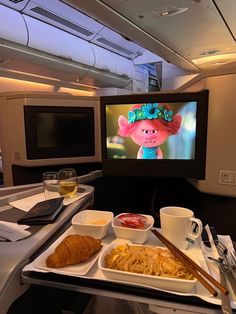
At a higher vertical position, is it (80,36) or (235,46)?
(80,36)

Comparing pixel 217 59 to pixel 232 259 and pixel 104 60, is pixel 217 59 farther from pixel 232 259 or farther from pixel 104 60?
pixel 232 259

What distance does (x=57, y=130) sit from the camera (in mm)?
1472

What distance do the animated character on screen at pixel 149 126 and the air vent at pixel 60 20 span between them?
2237 millimetres

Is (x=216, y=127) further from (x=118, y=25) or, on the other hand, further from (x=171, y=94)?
(x=118, y=25)

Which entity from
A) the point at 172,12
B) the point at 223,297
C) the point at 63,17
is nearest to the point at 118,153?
the point at 223,297

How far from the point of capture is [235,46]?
296cm

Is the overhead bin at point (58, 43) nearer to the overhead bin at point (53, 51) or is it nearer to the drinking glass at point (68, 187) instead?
the overhead bin at point (53, 51)

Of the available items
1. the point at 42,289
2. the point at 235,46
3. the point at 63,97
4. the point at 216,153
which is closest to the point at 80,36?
the point at 235,46

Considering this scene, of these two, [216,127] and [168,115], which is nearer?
[216,127]

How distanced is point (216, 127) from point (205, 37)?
1.98 metres

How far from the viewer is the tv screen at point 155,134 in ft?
3.66

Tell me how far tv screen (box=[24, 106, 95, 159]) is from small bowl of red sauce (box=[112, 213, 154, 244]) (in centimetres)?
91

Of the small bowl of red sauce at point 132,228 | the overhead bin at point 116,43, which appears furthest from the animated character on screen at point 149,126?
the overhead bin at point 116,43

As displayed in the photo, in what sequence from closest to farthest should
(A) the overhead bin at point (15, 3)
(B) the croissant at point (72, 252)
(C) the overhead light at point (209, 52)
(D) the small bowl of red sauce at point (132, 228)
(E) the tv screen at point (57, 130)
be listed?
(B) the croissant at point (72, 252) → (D) the small bowl of red sauce at point (132, 228) → (E) the tv screen at point (57, 130) → (A) the overhead bin at point (15, 3) → (C) the overhead light at point (209, 52)
